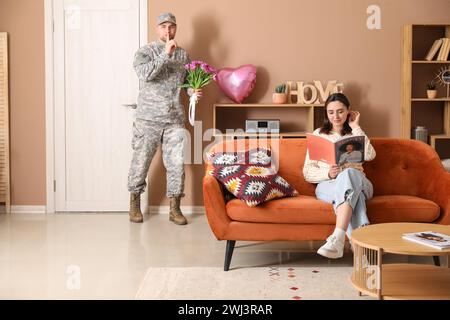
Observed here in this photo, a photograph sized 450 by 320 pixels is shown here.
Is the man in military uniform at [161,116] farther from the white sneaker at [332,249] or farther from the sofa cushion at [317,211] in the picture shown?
the white sneaker at [332,249]

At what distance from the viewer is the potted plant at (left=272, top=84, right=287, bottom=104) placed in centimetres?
555

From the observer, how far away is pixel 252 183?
12.3 ft

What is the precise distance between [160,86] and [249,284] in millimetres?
2334

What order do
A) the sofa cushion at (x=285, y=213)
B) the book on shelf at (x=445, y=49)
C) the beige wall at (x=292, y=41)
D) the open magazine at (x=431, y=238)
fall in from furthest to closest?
1. the beige wall at (x=292, y=41)
2. the book on shelf at (x=445, y=49)
3. the sofa cushion at (x=285, y=213)
4. the open magazine at (x=431, y=238)

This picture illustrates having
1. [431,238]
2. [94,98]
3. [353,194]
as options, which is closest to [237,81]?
[94,98]

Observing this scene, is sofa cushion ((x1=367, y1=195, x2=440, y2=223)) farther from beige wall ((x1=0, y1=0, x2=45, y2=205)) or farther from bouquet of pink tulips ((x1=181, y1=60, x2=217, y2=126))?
beige wall ((x1=0, y1=0, x2=45, y2=205))

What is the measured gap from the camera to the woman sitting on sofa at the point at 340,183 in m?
3.50

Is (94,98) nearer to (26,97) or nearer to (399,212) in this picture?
(26,97)

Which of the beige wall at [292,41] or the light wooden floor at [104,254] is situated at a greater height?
the beige wall at [292,41]

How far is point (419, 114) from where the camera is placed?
5.77 metres

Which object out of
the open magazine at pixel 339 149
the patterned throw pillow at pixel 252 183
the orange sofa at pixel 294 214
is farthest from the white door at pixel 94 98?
the open magazine at pixel 339 149

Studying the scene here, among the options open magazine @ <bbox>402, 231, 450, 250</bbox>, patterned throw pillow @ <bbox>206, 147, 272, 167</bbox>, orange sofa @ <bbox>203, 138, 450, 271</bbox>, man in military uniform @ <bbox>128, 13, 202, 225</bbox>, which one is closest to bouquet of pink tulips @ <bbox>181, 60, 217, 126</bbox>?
man in military uniform @ <bbox>128, 13, 202, 225</bbox>

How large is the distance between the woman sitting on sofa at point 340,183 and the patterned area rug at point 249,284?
0.66 ft
